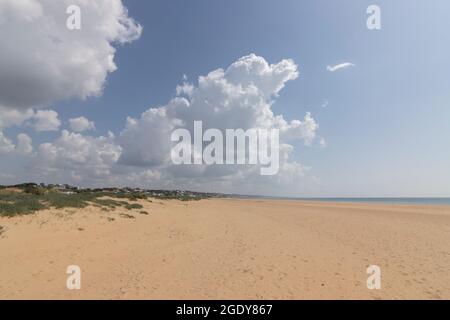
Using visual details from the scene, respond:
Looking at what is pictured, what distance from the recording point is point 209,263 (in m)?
10.1

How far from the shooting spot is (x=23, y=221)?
49.9 feet

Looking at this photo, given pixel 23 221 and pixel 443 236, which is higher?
pixel 23 221

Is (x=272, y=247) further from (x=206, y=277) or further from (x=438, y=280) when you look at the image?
(x=438, y=280)

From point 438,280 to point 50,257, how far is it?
43.9 feet

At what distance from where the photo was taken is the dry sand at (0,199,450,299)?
7.41 metres

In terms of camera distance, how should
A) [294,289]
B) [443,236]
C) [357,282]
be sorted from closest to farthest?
[294,289], [357,282], [443,236]

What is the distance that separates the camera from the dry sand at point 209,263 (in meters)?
7.41

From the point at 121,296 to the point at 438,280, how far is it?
31.4ft
